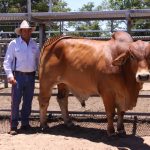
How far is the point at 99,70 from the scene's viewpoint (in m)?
6.68

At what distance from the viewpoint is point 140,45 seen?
617 centimetres

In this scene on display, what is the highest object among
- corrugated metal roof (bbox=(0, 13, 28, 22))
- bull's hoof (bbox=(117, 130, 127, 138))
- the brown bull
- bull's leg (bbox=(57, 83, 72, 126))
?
corrugated metal roof (bbox=(0, 13, 28, 22))

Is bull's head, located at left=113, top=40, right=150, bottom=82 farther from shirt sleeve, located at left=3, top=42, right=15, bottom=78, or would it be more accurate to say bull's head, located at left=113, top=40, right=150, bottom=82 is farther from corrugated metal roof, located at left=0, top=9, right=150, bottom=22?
shirt sleeve, located at left=3, top=42, right=15, bottom=78

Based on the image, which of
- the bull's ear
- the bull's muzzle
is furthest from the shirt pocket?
the bull's muzzle

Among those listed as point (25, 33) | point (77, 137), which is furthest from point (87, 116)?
point (25, 33)

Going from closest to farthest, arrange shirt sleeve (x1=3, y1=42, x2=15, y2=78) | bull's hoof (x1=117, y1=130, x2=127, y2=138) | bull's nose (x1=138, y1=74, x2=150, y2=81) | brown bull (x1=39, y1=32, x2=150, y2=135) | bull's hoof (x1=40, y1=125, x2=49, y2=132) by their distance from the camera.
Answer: bull's nose (x1=138, y1=74, x2=150, y2=81), brown bull (x1=39, y1=32, x2=150, y2=135), bull's hoof (x1=117, y1=130, x2=127, y2=138), shirt sleeve (x1=3, y1=42, x2=15, y2=78), bull's hoof (x1=40, y1=125, x2=49, y2=132)

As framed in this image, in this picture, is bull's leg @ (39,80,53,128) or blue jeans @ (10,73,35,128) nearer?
blue jeans @ (10,73,35,128)

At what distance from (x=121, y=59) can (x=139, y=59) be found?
0.34 meters

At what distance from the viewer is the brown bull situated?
6344 millimetres

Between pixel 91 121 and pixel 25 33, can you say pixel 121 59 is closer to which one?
pixel 25 33

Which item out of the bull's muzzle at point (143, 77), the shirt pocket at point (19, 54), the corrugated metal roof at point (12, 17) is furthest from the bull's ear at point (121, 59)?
the corrugated metal roof at point (12, 17)

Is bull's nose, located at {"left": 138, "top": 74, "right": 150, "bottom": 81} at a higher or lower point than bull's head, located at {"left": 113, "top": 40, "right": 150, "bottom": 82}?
lower

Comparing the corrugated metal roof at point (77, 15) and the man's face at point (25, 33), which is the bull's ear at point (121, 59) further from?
the man's face at point (25, 33)

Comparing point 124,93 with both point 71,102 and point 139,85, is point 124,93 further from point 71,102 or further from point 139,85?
point 71,102
